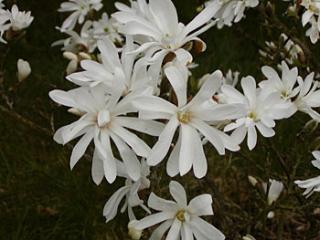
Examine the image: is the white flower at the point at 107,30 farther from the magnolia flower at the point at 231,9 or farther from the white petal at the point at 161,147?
the white petal at the point at 161,147

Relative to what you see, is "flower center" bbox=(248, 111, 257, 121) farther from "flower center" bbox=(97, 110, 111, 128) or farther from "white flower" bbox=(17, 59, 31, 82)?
"white flower" bbox=(17, 59, 31, 82)

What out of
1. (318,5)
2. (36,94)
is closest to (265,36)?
(36,94)

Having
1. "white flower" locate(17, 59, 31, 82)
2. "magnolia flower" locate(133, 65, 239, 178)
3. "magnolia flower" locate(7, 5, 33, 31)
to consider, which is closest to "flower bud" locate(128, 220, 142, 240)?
"magnolia flower" locate(133, 65, 239, 178)

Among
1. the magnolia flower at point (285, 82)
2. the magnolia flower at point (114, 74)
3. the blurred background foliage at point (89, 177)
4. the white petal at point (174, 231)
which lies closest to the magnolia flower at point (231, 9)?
the blurred background foliage at point (89, 177)

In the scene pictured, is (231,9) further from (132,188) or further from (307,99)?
(132,188)

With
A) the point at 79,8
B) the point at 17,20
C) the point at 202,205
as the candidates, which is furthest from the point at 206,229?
the point at 79,8

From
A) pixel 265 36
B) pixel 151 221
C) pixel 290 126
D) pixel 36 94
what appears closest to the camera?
pixel 151 221

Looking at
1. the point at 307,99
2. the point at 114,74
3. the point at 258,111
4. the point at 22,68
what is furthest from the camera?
the point at 22,68

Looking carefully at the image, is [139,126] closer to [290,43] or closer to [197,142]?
[197,142]
